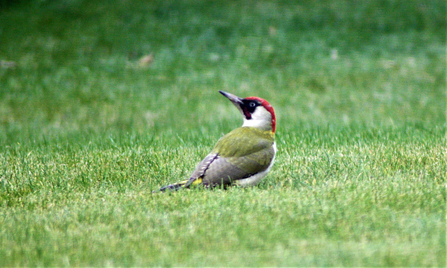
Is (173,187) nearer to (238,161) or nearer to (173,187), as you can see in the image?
→ (173,187)

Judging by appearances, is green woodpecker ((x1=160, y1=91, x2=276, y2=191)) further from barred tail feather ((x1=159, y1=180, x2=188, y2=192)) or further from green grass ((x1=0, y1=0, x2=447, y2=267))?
green grass ((x1=0, y1=0, x2=447, y2=267))

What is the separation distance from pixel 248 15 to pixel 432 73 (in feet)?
17.2

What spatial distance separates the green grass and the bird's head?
0.58 meters

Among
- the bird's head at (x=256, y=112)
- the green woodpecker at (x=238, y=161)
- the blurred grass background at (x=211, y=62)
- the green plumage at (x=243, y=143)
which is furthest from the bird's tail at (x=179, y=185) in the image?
the blurred grass background at (x=211, y=62)

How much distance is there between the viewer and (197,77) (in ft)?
40.5

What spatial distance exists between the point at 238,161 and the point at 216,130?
11.6ft

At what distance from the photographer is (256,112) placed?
545 centimetres

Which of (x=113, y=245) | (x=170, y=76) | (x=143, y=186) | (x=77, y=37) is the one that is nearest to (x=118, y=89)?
(x=170, y=76)

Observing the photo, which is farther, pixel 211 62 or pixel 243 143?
pixel 211 62

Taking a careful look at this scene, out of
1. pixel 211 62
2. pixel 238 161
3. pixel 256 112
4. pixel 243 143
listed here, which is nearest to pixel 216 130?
pixel 256 112

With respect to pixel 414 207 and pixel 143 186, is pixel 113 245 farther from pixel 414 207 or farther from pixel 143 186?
pixel 414 207

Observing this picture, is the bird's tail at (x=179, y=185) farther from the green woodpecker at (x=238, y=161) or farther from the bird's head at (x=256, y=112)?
the bird's head at (x=256, y=112)

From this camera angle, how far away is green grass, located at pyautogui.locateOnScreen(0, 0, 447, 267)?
12.9 ft

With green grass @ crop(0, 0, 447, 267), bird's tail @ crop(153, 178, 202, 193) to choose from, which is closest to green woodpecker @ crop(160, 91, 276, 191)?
bird's tail @ crop(153, 178, 202, 193)
